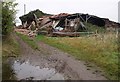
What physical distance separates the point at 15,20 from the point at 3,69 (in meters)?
7.82

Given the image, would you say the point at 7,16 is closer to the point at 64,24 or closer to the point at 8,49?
the point at 8,49

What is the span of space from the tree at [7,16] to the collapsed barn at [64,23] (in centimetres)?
1200

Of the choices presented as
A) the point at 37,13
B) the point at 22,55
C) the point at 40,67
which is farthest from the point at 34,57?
the point at 37,13

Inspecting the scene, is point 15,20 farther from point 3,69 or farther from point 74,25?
point 74,25

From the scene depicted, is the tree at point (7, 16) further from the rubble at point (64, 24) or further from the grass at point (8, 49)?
the rubble at point (64, 24)

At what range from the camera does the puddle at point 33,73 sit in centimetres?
1014

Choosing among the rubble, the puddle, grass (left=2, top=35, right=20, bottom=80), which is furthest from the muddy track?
the rubble

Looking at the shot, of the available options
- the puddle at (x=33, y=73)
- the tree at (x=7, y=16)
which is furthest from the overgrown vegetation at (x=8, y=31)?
the puddle at (x=33, y=73)

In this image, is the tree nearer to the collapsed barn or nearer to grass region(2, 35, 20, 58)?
grass region(2, 35, 20, 58)

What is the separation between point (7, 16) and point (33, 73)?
7.19m

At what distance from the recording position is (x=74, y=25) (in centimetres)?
3275

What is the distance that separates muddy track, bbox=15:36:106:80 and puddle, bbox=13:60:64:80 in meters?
0.32

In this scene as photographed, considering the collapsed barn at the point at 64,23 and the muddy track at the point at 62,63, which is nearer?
the muddy track at the point at 62,63

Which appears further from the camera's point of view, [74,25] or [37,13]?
[37,13]
